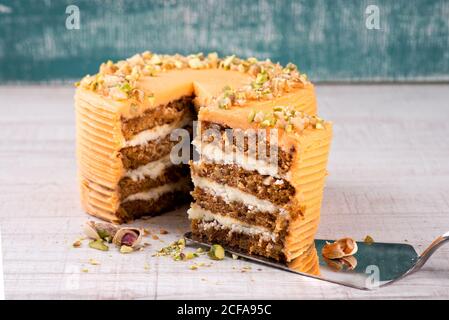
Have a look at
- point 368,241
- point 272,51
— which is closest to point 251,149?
point 368,241

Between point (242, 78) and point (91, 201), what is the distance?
3.52 ft

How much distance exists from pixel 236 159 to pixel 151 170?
0.76 meters

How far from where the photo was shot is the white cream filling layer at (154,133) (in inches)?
177

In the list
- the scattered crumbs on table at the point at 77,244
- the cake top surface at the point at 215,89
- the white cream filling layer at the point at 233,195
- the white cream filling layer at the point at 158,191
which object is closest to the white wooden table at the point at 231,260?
the scattered crumbs on table at the point at 77,244

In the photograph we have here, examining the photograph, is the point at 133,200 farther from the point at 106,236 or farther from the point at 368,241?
the point at 368,241

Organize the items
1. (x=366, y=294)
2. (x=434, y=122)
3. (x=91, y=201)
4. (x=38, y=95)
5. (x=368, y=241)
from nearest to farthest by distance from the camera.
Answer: (x=366, y=294) < (x=368, y=241) < (x=91, y=201) < (x=434, y=122) < (x=38, y=95)

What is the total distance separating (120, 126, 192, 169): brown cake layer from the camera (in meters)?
4.50

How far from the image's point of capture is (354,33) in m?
6.89

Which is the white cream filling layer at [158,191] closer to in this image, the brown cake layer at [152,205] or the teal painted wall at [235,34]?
the brown cake layer at [152,205]

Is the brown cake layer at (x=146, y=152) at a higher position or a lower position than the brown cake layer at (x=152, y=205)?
higher

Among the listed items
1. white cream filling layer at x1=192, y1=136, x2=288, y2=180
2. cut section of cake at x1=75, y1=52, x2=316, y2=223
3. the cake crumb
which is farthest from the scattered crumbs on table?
the cake crumb

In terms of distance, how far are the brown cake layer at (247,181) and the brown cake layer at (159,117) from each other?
1.31 ft

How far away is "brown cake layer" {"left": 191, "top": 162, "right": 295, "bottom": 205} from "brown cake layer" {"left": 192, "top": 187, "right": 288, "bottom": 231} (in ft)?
0.28

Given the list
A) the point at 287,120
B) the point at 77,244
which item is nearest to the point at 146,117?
the point at 77,244
